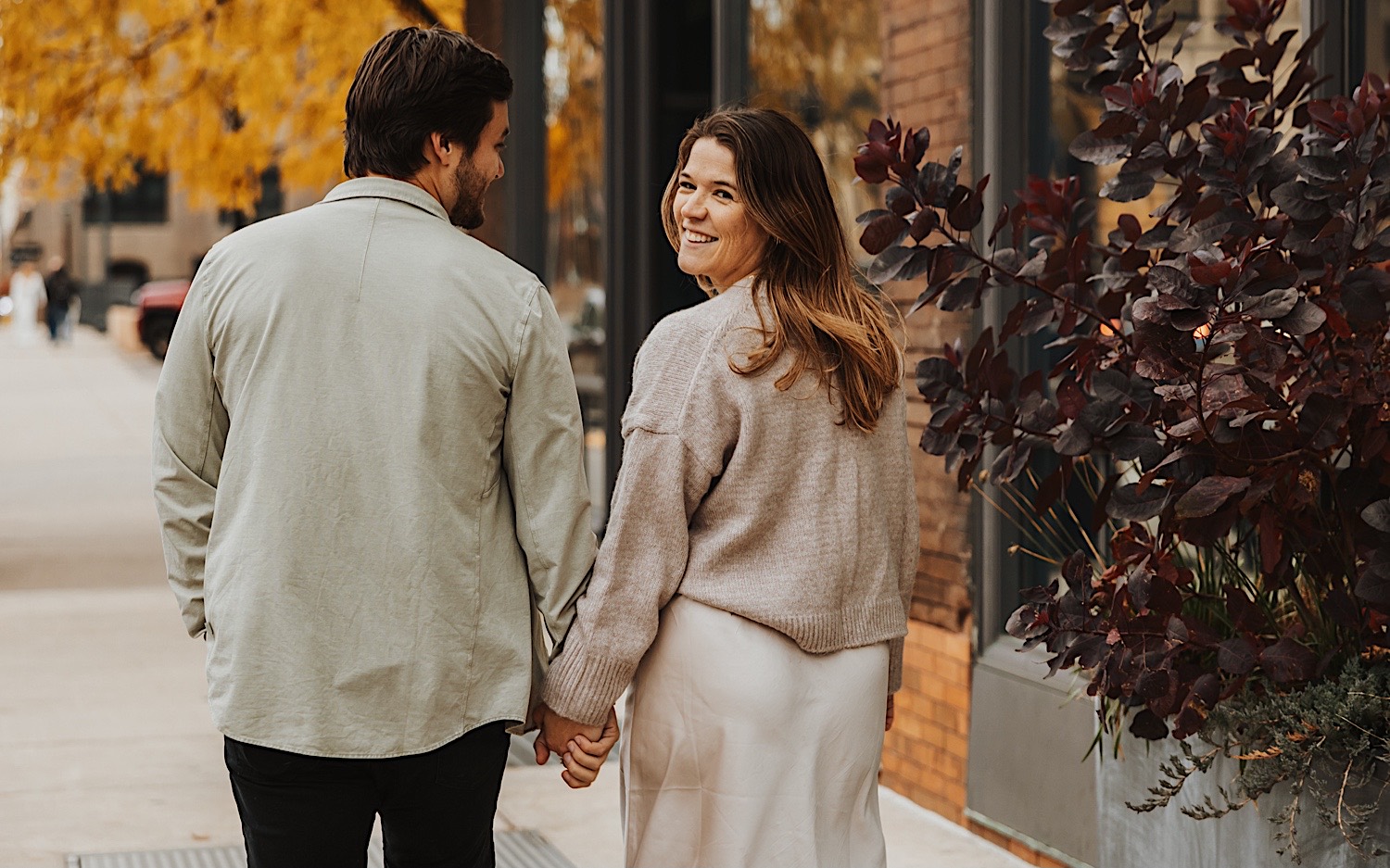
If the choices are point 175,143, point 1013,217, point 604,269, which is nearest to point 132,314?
point 175,143

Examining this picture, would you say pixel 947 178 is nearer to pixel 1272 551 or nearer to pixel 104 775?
pixel 1272 551

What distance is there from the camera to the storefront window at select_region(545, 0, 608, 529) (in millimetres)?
9492

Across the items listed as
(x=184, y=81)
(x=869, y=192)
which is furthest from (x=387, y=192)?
(x=184, y=81)

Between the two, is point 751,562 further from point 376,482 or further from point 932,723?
point 932,723

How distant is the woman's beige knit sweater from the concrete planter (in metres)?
0.79

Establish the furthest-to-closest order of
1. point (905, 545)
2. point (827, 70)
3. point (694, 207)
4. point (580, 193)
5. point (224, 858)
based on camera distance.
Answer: point (580, 193)
point (827, 70)
point (224, 858)
point (905, 545)
point (694, 207)

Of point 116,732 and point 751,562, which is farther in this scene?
point 116,732

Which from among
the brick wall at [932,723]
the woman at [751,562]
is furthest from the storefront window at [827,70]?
the woman at [751,562]

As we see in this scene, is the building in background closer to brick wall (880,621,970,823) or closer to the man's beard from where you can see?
brick wall (880,621,970,823)

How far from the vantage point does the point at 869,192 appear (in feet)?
21.1

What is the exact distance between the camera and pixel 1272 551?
118 inches

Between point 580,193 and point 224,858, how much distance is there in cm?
523

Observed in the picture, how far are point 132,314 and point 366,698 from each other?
39581 millimetres

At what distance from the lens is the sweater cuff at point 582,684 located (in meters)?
2.98
